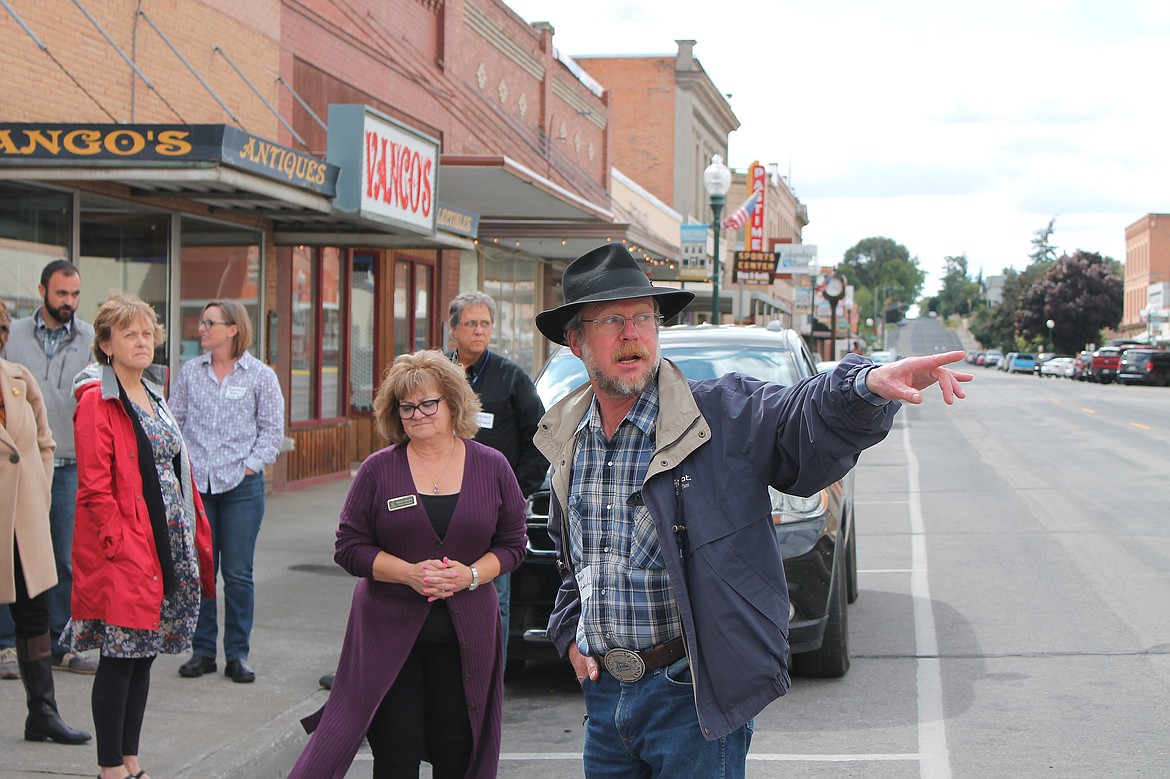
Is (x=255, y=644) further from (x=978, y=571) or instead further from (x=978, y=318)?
(x=978, y=318)

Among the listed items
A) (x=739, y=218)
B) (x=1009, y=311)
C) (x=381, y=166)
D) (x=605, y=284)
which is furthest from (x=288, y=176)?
(x=1009, y=311)

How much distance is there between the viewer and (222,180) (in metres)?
9.43

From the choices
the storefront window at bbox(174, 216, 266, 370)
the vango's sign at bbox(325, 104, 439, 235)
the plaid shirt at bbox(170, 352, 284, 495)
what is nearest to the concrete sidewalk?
the plaid shirt at bbox(170, 352, 284, 495)

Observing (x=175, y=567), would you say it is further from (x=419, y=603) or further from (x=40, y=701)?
(x=419, y=603)

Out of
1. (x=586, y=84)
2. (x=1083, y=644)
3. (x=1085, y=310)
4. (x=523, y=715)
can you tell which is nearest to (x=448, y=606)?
(x=523, y=715)

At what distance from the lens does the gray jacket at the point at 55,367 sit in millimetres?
7035

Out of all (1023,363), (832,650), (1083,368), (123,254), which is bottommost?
(832,650)

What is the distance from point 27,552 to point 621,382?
3.35m

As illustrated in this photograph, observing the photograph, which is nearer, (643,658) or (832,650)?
(643,658)

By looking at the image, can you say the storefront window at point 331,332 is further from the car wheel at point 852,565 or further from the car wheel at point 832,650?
the car wheel at point 832,650

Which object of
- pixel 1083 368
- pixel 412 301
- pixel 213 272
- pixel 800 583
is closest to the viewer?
pixel 800 583

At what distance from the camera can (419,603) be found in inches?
176

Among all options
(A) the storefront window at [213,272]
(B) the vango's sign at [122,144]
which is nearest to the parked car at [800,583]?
(B) the vango's sign at [122,144]

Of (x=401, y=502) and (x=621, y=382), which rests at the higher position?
(x=621, y=382)
